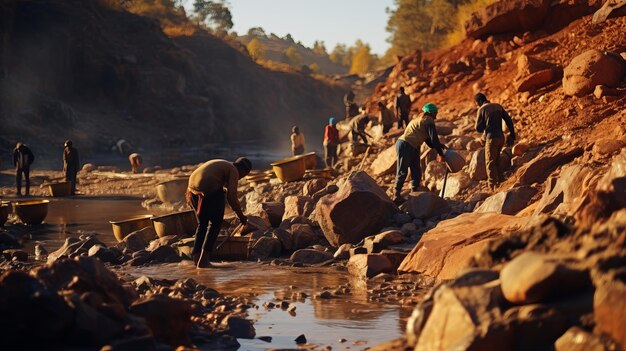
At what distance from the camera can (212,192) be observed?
9.39 m

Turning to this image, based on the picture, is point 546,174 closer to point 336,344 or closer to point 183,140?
point 336,344

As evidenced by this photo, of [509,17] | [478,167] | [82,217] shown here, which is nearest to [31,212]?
[82,217]

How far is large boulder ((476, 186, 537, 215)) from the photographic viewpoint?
1058 cm

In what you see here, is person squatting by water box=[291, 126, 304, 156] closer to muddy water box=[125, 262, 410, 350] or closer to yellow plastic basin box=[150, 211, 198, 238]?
yellow plastic basin box=[150, 211, 198, 238]

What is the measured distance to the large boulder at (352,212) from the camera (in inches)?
436

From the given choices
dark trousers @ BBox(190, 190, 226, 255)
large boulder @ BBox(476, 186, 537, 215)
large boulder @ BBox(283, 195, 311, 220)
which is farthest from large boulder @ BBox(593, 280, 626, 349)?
large boulder @ BBox(283, 195, 311, 220)

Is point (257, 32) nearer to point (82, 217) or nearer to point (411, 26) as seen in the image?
point (411, 26)

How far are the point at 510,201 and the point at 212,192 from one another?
3592 millimetres

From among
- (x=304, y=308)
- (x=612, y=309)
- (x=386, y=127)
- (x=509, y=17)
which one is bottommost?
(x=304, y=308)

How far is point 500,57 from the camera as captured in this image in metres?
24.2

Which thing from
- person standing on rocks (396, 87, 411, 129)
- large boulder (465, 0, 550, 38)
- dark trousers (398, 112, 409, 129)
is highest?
large boulder (465, 0, 550, 38)

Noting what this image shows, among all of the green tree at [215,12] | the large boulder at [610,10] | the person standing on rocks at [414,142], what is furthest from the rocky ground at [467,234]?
the green tree at [215,12]

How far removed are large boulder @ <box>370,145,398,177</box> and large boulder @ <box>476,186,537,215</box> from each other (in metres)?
5.68

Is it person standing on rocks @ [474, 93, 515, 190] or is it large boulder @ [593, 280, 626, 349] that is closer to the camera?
large boulder @ [593, 280, 626, 349]
